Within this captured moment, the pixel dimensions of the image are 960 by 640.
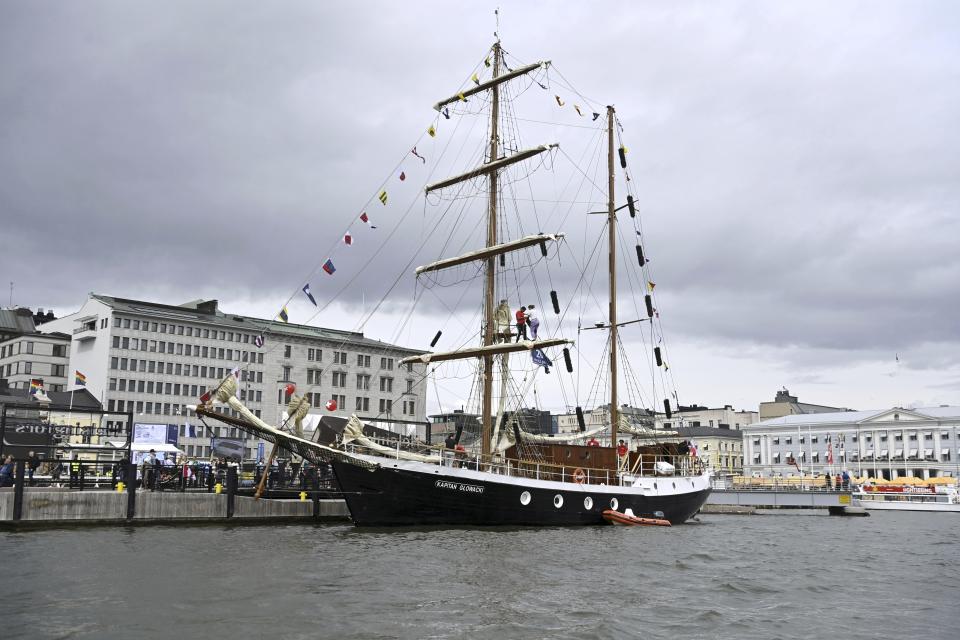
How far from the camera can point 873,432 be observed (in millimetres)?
123375

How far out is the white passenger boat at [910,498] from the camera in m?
82.4

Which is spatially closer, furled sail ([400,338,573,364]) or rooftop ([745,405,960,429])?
furled sail ([400,338,573,364])

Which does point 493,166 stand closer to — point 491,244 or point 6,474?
point 491,244

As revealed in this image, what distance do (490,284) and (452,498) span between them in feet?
45.6

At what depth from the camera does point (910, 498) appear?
85562 mm

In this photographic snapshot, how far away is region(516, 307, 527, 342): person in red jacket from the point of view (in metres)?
44.8

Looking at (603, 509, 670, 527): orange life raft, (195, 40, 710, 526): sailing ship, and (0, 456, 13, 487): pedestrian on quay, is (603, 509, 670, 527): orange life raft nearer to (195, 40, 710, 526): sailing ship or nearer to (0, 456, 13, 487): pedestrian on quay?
(195, 40, 710, 526): sailing ship

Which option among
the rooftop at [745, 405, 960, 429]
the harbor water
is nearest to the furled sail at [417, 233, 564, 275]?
the harbor water

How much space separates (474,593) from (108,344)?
82755 mm

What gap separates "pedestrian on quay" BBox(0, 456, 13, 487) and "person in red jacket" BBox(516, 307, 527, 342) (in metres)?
24.0

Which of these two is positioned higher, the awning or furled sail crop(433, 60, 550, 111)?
furled sail crop(433, 60, 550, 111)

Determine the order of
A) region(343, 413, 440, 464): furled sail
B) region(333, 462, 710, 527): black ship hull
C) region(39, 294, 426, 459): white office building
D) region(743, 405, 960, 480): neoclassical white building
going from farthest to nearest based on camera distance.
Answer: region(743, 405, 960, 480): neoclassical white building, region(39, 294, 426, 459): white office building, region(343, 413, 440, 464): furled sail, region(333, 462, 710, 527): black ship hull

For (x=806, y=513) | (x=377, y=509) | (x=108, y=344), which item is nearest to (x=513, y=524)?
(x=377, y=509)

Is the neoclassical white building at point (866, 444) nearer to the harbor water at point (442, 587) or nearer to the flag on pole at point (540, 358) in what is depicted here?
the flag on pole at point (540, 358)
